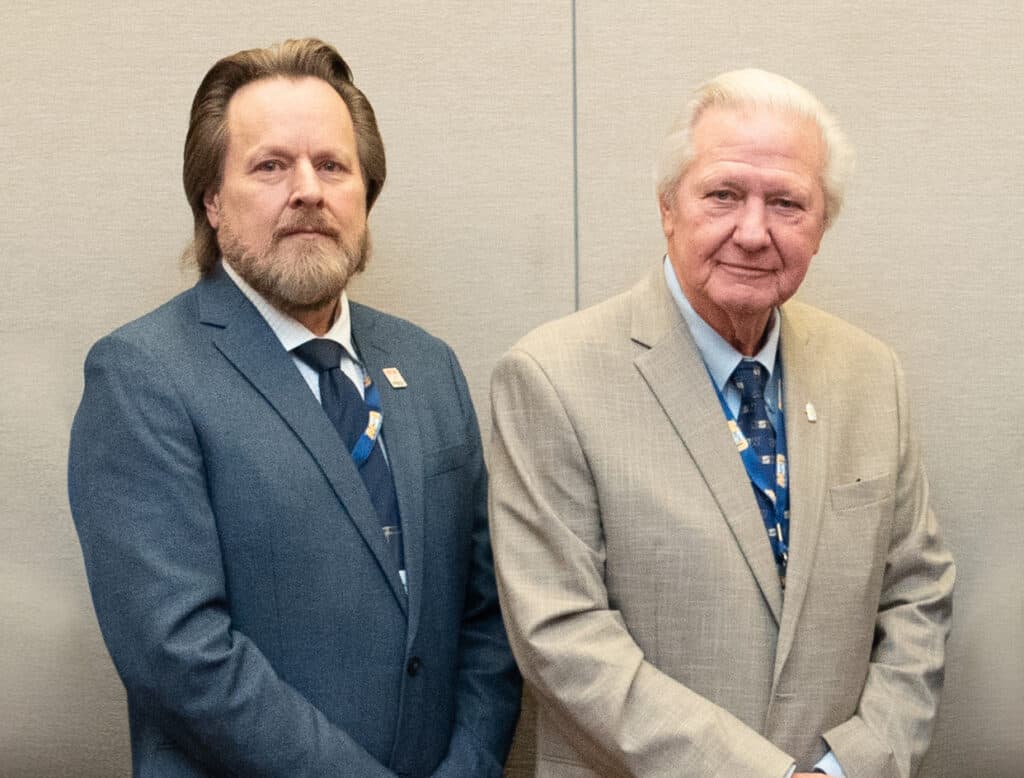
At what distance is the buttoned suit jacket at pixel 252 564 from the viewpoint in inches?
85.3

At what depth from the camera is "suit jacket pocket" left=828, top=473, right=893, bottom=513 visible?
2361 mm

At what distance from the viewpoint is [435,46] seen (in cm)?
296

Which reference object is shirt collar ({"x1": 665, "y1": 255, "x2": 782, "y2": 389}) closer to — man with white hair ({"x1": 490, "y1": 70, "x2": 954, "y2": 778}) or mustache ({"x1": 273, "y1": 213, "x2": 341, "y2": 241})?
man with white hair ({"x1": 490, "y1": 70, "x2": 954, "y2": 778})

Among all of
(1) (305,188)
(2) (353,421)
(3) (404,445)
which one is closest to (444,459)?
(3) (404,445)

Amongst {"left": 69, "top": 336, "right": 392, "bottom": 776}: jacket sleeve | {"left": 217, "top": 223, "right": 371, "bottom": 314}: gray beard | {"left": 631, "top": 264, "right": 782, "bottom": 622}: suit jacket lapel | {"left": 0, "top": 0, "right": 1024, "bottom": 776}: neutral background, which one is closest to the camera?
{"left": 69, "top": 336, "right": 392, "bottom": 776}: jacket sleeve

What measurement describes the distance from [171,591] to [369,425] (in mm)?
452

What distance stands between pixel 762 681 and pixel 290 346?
3.15 ft

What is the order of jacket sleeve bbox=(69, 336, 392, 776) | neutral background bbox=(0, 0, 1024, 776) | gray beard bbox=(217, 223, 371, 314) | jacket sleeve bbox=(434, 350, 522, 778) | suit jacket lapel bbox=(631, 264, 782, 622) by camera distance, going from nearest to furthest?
jacket sleeve bbox=(69, 336, 392, 776) < suit jacket lapel bbox=(631, 264, 782, 622) < gray beard bbox=(217, 223, 371, 314) < jacket sleeve bbox=(434, 350, 522, 778) < neutral background bbox=(0, 0, 1024, 776)

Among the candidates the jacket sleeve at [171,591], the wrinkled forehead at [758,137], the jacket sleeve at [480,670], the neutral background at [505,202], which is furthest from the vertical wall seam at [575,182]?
the jacket sleeve at [171,591]

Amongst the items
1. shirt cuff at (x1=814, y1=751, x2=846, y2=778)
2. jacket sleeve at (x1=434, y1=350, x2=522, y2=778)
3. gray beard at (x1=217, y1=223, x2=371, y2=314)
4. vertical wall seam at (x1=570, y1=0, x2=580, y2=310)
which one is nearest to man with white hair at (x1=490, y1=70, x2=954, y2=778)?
shirt cuff at (x1=814, y1=751, x2=846, y2=778)

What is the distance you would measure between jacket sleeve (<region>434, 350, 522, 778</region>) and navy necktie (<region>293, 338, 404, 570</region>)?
230 millimetres

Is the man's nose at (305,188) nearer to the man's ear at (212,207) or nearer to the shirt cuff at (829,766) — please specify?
the man's ear at (212,207)

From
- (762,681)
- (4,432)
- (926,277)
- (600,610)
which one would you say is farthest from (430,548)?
(926,277)

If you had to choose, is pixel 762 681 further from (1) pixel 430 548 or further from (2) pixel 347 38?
(2) pixel 347 38
